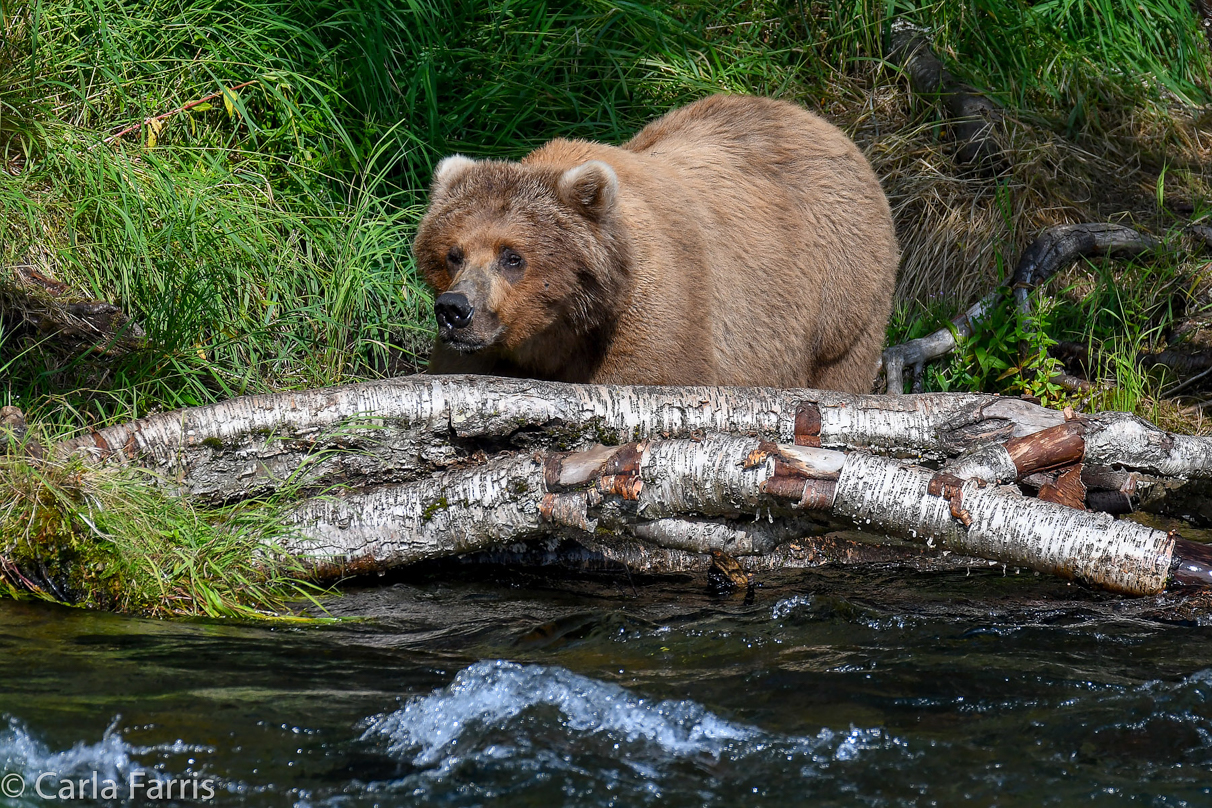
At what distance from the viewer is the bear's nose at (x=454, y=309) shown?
14.7 feet

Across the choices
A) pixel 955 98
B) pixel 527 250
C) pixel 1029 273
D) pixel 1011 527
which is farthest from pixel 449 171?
pixel 955 98

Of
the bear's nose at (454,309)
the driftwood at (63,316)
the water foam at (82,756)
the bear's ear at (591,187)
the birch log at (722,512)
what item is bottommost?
the water foam at (82,756)

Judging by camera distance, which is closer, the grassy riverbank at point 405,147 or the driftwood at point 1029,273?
the grassy riverbank at point 405,147

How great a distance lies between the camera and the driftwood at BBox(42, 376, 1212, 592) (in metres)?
3.60

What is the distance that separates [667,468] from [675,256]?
5.23ft

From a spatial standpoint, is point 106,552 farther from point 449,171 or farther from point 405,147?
point 405,147

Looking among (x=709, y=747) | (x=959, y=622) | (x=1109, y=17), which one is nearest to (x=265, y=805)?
(x=709, y=747)

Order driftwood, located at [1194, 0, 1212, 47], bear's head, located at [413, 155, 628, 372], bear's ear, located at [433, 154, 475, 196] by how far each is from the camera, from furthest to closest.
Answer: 1. driftwood, located at [1194, 0, 1212, 47]
2. bear's ear, located at [433, 154, 475, 196]
3. bear's head, located at [413, 155, 628, 372]

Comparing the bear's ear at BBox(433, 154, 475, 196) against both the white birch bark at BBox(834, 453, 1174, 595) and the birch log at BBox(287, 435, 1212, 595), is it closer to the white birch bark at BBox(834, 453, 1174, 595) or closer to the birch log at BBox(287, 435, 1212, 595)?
the birch log at BBox(287, 435, 1212, 595)

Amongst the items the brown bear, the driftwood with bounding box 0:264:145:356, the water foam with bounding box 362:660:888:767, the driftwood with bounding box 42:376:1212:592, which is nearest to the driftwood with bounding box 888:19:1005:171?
the brown bear

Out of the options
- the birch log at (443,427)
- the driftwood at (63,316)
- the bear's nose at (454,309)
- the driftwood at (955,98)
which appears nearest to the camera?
the birch log at (443,427)

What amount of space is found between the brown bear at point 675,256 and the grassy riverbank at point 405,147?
91 cm

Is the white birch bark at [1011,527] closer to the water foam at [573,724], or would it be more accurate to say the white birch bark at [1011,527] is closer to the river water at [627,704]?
the river water at [627,704]

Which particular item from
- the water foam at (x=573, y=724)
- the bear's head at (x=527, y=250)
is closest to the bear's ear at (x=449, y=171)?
the bear's head at (x=527, y=250)
